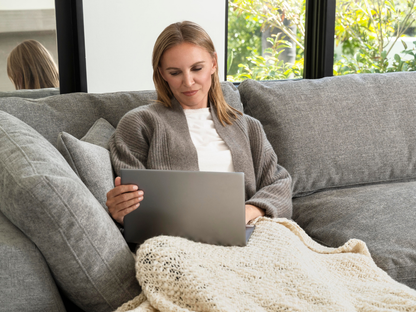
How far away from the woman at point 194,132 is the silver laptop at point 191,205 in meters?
0.31

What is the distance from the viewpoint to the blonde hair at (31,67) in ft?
6.34

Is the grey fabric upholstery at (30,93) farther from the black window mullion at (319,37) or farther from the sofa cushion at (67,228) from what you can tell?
the black window mullion at (319,37)

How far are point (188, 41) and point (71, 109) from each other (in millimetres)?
523

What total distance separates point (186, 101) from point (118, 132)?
0.30 m

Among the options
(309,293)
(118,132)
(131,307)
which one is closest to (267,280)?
(309,293)

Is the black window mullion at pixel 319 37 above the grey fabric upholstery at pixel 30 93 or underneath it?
above

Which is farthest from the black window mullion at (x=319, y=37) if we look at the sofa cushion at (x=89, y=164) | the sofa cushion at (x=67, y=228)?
the sofa cushion at (x=67, y=228)

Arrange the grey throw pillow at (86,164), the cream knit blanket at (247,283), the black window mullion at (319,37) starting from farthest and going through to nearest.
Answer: the black window mullion at (319,37) < the grey throw pillow at (86,164) < the cream knit blanket at (247,283)

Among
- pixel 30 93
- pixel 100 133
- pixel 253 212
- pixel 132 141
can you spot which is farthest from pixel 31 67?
pixel 253 212

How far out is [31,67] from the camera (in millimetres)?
1983

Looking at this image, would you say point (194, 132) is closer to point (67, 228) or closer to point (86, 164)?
point (86, 164)

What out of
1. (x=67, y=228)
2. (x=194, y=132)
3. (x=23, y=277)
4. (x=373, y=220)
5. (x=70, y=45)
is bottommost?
(x=373, y=220)

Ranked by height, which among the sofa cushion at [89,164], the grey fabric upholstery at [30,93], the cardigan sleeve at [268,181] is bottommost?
the cardigan sleeve at [268,181]

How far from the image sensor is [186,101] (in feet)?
5.14
